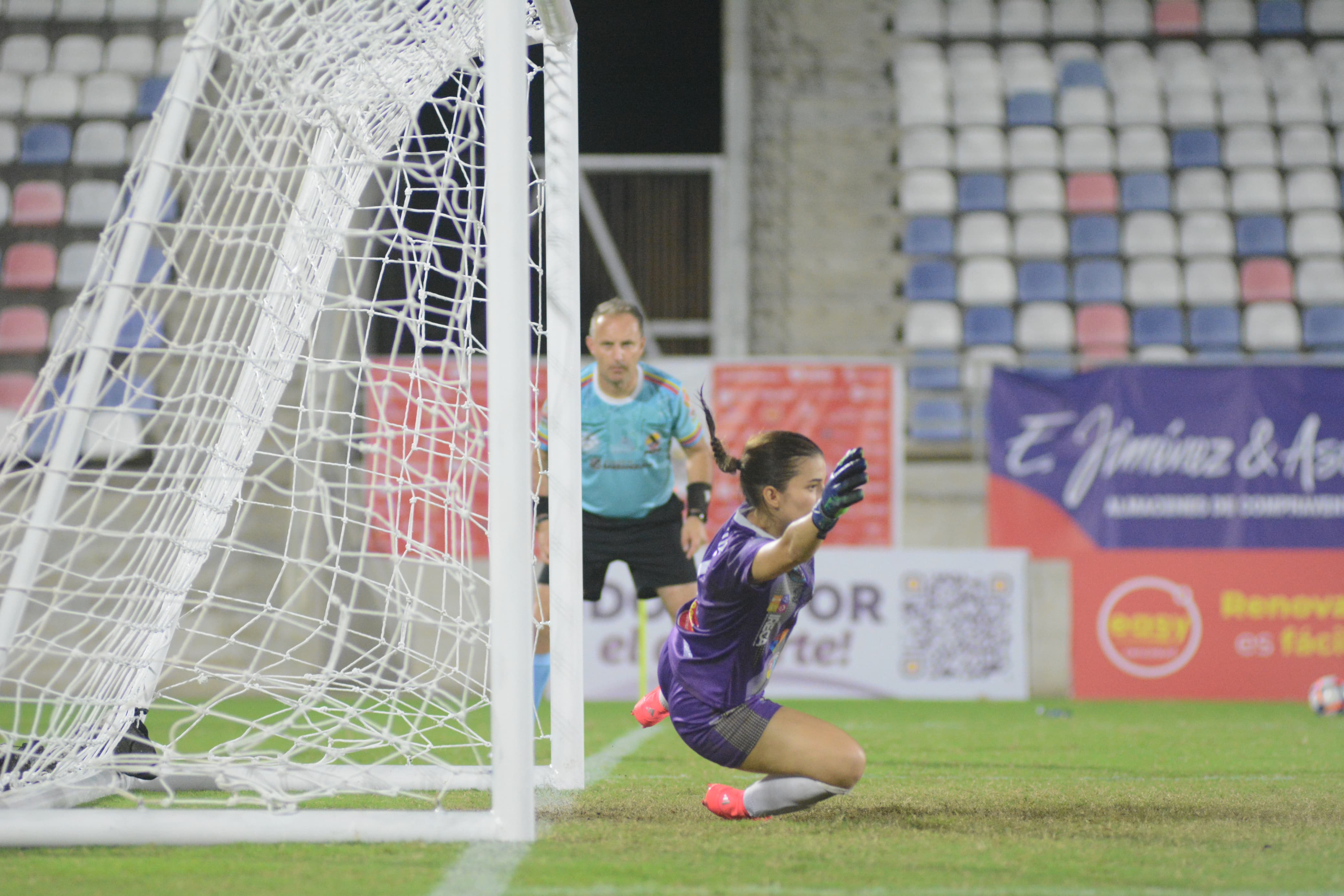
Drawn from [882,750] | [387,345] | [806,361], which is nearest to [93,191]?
[387,345]

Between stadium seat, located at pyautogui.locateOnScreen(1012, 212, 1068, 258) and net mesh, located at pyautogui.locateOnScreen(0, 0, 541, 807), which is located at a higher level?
stadium seat, located at pyautogui.locateOnScreen(1012, 212, 1068, 258)

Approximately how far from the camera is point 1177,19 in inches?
478

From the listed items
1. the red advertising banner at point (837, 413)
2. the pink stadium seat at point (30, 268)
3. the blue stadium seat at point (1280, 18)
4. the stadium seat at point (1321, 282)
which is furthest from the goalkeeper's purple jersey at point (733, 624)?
the blue stadium seat at point (1280, 18)

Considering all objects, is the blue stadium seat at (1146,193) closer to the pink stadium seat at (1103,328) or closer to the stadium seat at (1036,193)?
the stadium seat at (1036,193)

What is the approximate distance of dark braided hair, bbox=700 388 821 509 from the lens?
10.8 feet

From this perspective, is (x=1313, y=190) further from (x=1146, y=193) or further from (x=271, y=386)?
(x=271, y=386)

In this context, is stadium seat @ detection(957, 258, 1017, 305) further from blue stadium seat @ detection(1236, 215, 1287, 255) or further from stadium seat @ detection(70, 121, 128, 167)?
stadium seat @ detection(70, 121, 128, 167)

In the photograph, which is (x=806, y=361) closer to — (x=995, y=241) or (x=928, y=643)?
(x=928, y=643)

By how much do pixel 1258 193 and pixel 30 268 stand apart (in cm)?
1091

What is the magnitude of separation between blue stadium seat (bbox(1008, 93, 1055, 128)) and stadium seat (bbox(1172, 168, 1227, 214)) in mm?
1304

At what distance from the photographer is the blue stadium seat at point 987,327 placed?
10.6 m

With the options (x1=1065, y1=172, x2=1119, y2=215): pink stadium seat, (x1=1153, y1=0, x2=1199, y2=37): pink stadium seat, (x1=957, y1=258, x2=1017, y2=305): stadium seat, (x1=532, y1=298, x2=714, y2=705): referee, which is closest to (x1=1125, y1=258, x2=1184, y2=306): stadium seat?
(x1=1065, y1=172, x2=1119, y2=215): pink stadium seat

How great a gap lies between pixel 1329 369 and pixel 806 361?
12.4ft

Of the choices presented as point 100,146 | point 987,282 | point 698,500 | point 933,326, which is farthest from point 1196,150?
point 100,146
